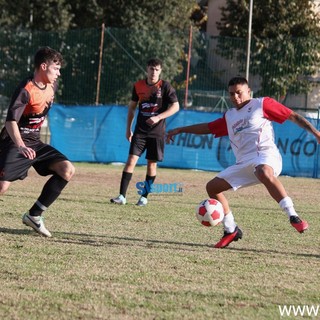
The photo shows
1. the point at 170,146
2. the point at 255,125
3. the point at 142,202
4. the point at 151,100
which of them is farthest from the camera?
the point at 170,146

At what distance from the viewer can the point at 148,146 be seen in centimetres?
1156

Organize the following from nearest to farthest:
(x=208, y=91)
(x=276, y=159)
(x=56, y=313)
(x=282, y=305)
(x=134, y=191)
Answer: (x=56, y=313) < (x=282, y=305) < (x=276, y=159) < (x=134, y=191) < (x=208, y=91)

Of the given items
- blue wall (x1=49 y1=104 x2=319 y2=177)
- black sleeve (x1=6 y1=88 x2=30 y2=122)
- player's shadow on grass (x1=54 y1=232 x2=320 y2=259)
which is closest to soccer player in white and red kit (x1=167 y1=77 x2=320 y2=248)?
player's shadow on grass (x1=54 y1=232 x2=320 y2=259)

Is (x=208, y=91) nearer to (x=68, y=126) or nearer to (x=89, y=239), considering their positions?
(x=68, y=126)

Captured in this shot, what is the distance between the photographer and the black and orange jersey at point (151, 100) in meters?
11.4

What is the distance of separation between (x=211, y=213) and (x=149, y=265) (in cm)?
135

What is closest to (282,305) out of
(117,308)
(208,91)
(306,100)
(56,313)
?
(117,308)

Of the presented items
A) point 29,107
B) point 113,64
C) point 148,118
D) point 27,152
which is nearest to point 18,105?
point 29,107

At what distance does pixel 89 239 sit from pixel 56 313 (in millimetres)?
3004

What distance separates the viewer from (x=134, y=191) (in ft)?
45.1

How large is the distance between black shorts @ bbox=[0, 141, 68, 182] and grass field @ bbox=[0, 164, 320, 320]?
57 centimetres

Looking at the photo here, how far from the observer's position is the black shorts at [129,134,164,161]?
11523mm

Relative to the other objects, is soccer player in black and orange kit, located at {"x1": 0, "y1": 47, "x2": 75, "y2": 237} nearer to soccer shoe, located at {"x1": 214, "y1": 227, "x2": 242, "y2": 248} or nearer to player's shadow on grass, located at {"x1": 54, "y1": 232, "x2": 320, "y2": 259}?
player's shadow on grass, located at {"x1": 54, "y1": 232, "x2": 320, "y2": 259}

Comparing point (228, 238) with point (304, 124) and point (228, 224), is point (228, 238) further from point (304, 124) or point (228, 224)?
point (304, 124)
